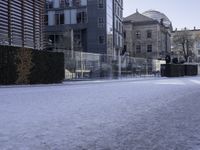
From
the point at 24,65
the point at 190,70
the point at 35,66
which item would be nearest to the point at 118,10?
the point at 190,70

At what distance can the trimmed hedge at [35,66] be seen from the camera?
1900 cm

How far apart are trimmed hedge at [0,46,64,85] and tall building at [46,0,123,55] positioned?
38230 millimetres

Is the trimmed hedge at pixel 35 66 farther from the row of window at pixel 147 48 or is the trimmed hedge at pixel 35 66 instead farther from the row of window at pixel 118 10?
the row of window at pixel 147 48

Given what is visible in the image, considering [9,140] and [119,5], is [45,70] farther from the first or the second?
[119,5]

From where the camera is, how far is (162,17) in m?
120

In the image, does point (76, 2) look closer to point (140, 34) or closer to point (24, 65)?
point (140, 34)

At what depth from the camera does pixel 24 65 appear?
20062 millimetres

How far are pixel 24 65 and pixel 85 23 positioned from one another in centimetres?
4573

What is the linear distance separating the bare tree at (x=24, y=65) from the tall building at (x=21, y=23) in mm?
1212

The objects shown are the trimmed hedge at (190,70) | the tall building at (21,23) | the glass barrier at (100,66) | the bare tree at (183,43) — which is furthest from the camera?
the bare tree at (183,43)

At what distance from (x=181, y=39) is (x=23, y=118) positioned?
90.3m

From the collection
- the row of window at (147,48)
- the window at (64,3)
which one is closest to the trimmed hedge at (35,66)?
the window at (64,3)

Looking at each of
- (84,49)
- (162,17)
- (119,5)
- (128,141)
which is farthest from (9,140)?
(162,17)

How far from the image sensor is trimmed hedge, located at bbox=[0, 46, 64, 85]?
19000 millimetres
